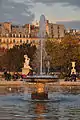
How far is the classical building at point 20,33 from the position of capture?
168 metres

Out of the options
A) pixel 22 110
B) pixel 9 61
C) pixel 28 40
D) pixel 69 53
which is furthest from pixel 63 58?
pixel 28 40

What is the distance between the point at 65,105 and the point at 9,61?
68.1 meters

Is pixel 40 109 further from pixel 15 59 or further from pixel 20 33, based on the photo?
pixel 20 33

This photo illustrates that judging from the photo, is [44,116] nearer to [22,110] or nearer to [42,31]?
[22,110]

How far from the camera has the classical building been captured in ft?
552

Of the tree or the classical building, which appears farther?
the classical building

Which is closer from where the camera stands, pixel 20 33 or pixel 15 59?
pixel 15 59

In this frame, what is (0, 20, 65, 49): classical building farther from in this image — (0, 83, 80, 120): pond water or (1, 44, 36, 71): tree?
(0, 83, 80, 120): pond water

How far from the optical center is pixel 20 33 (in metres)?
175

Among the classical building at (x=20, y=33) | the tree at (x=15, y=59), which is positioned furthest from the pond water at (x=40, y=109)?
the classical building at (x=20, y=33)

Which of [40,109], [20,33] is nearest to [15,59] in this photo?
[40,109]

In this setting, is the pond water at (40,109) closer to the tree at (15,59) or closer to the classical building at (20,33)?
the tree at (15,59)

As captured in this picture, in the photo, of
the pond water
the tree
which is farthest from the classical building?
the pond water

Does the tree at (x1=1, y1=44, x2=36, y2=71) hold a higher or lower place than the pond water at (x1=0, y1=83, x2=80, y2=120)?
higher
